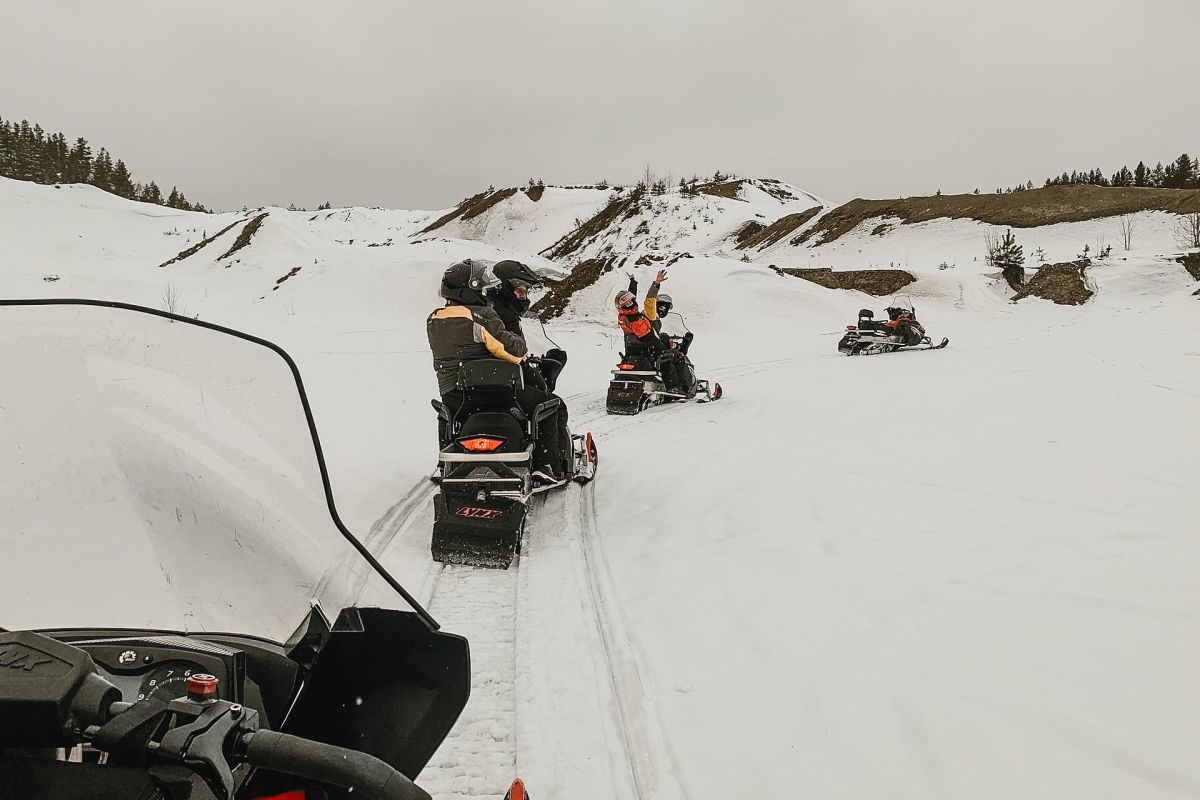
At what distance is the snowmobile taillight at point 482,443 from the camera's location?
4.39 meters

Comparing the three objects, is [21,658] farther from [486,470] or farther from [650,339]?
[650,339]

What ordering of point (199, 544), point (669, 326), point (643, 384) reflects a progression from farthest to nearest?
point (669, 326) < point (643, 384) < point (199, 544)

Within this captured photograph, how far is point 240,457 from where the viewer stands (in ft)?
5.29

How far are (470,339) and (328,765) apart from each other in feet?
13.4

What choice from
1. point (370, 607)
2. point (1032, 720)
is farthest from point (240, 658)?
point (1032, 720)

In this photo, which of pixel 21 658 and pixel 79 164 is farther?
pixel 79 164

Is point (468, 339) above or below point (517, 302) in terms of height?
below

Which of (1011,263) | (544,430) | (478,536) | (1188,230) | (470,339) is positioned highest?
(1188,230)

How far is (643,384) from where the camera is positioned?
884 centimetres

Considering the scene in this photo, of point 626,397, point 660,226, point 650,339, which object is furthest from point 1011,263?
point 626,397

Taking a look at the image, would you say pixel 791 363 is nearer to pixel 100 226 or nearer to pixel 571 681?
pixel 571 681

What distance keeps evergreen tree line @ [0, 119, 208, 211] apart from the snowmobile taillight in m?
66.9

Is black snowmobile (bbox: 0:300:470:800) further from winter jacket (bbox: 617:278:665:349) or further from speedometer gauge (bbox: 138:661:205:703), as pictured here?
winter jacket (bbox: 617:278:665:349)

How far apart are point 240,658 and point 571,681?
1.75m
